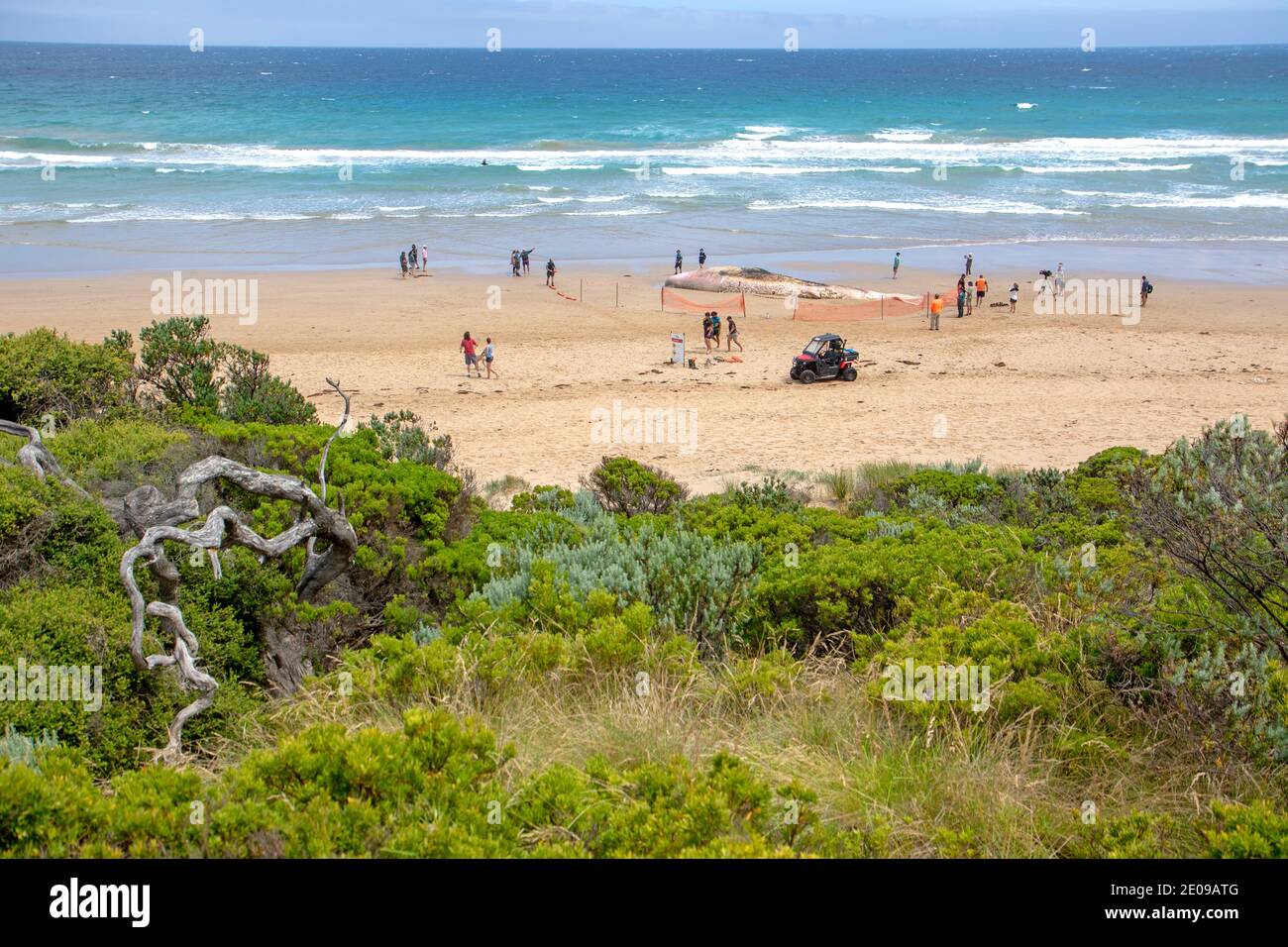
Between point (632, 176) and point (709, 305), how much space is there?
28.0m

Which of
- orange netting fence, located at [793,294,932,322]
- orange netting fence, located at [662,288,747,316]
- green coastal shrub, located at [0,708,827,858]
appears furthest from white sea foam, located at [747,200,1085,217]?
green coastal shrub, located at [0,708,827,858]

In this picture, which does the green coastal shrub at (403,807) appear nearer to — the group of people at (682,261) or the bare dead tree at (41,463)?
the bare dead tree at (41,463)

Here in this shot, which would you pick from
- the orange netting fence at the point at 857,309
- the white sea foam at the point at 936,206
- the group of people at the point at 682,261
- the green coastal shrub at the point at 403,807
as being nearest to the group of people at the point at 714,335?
the orange netting fence at the point at 857,309

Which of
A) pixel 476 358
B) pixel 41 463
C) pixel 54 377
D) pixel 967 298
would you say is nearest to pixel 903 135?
pixel 967 298

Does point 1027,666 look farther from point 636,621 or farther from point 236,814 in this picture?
point 236,814

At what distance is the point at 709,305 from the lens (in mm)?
29203

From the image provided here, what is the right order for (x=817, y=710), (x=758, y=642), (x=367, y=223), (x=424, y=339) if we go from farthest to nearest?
(x=367, y=223), (x=424, y=339), (x=758, y=642), (x=817, y=710)

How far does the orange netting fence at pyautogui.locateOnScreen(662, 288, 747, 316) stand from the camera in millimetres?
28914

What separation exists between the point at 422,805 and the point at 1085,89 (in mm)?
129464

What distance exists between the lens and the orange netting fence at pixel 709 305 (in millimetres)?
28914

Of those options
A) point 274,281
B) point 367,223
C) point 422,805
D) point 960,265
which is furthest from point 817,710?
point 367,223

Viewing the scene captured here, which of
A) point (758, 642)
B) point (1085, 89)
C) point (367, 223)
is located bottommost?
point (758, 642)

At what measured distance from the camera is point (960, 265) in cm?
3522

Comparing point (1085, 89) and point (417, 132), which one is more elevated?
point (1085, 89)
